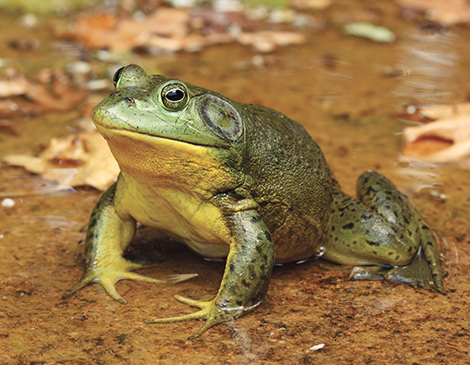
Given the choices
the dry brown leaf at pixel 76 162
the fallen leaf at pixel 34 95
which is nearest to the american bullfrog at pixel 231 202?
the dry brown leaf at pixel 76 162

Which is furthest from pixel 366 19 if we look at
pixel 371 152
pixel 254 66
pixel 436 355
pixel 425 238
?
pixel 436 355

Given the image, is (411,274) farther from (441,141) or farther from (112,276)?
(441,141)

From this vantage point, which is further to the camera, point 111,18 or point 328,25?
point 328,25

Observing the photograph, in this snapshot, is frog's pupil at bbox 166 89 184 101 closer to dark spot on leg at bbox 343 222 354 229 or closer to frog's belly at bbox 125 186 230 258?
frog's belly at bbox 125 186 230 258

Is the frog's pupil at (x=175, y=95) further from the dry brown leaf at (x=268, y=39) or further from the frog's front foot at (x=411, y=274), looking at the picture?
the dry brown leaf at (x=268, y=39)

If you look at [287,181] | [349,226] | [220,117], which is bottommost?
[349,226]

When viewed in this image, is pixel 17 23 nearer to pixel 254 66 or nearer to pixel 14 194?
pixel 254 66

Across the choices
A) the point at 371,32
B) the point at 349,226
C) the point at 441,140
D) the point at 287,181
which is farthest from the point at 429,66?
the point at 287,181
